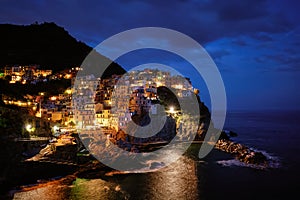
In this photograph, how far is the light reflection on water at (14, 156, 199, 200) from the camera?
19812mm

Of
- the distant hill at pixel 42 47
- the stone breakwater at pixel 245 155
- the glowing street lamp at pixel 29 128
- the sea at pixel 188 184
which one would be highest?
the distant hill at pixel 42 47

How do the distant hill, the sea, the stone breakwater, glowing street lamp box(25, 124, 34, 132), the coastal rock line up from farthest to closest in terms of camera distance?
1. the distant hill
2. the coastal rock
3. the stone breakwater
4. glowing street lamp box(25, 124, 34, 132)
5. the sea

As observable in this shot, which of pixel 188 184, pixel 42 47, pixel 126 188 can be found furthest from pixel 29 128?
pixel 42 47

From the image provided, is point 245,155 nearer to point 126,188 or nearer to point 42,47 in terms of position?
point 126,188

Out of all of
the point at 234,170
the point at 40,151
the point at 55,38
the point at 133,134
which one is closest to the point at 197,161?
the point at 234,170

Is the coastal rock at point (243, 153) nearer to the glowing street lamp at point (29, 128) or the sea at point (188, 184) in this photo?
the sea at point (188, 184)

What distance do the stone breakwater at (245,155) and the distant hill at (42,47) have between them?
128 feet

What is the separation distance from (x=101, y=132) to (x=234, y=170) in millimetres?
17332

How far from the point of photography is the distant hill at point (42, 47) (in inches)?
2386

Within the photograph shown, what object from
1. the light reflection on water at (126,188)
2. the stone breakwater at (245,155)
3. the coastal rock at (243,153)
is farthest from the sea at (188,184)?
the coastal rock at (243,153)

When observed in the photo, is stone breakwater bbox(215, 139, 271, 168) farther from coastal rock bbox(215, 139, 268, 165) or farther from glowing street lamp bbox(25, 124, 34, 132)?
glowing street lamp bbox(25, 124, 34, 132)

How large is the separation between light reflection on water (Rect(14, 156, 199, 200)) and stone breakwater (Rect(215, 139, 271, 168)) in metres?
8.47

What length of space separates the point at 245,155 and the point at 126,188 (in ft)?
55.5

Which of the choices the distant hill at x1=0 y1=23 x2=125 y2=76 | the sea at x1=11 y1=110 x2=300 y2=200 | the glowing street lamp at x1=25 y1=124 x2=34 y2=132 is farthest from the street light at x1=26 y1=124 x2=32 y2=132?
the distant hill at x1=0 y1=23 x2=125 y2=76
